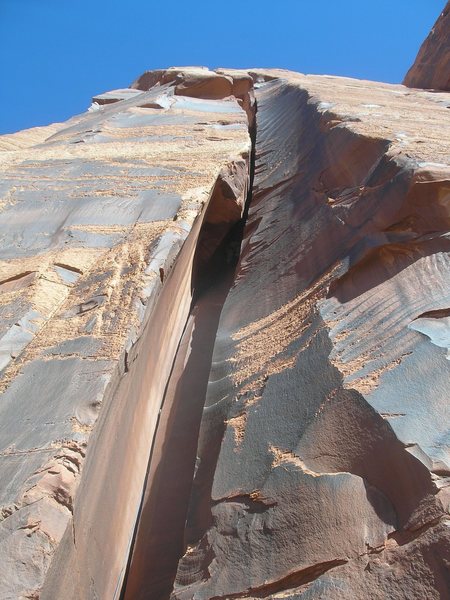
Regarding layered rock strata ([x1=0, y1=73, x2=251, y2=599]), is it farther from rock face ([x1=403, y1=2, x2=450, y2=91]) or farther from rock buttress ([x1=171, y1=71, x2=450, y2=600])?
rock face ([x1=403, y1=2, x2=450, y2=91])

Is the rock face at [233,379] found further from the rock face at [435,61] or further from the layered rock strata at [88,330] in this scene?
Result: the rock face at [435,61]

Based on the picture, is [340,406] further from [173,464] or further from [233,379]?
[173,464]

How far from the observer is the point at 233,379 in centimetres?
240

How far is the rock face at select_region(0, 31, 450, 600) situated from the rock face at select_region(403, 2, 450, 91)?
557cm

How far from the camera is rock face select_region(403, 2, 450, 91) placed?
344 inches

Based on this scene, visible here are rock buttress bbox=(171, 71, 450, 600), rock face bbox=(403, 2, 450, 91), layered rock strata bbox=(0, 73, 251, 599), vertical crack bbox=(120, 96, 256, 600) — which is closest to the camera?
rock buttress bbox=(171, 71, 450, 600)

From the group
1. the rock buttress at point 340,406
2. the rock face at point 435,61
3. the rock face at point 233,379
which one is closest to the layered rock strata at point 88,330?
the rock face at point 233,379

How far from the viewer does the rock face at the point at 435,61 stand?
8734 mm

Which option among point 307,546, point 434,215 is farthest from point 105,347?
point 434,215

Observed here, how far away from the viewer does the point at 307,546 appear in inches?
57.5

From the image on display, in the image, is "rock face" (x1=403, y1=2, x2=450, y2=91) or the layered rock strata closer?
the layered rock strata

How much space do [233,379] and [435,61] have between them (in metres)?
8.58

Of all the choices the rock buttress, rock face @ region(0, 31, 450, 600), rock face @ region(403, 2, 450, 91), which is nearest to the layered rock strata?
rock face @ region(0, 31, 450, 600)

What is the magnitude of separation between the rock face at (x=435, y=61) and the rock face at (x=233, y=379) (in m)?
5.57
